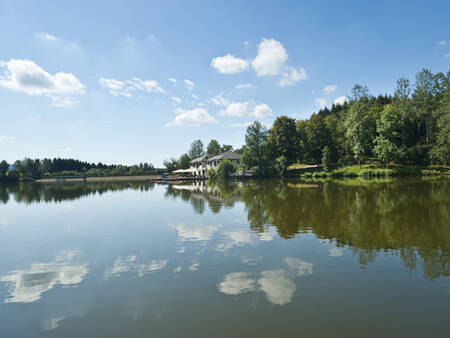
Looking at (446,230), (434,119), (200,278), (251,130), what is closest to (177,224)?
(200,278)

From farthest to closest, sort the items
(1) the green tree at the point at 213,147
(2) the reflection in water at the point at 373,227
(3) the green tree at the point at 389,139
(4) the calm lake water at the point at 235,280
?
1. (1) the green tree at the point at 213,147
2. (3) the green tree at the point at 389,139
3. (2) the reflection in water at the point at 373,227
4. (4) the calm lake water at the point at 235,280

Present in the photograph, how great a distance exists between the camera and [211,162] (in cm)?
7638

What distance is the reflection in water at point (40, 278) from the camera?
6469mm

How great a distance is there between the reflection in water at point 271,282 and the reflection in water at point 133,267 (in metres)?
2.39

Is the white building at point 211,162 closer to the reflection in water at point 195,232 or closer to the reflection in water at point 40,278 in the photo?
the reflection in water at point 195,232

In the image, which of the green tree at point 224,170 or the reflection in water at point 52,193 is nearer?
the reflection in water at point 52,193

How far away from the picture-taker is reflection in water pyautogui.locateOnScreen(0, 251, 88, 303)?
6.47m

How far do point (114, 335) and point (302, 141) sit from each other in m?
65.0

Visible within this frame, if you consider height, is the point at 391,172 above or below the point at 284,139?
below

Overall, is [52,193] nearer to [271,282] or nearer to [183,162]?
[271,282]

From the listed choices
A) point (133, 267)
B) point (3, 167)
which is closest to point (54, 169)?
point (3, 167)

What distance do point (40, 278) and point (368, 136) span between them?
197 ft

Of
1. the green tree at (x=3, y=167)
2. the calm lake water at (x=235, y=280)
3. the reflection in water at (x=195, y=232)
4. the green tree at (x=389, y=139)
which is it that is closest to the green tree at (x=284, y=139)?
the green tree at (x=389, y=139)

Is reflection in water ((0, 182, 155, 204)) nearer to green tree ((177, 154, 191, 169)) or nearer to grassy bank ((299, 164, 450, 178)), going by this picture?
grassy bank ((299, 164, 450, 178))
